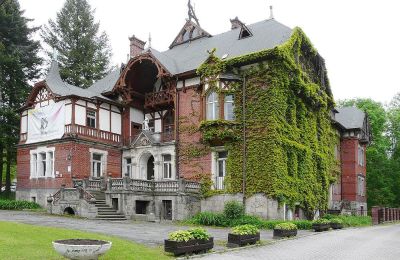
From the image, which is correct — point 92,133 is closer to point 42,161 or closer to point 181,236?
point 42,161

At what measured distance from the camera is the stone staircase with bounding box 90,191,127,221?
2578 centimetres

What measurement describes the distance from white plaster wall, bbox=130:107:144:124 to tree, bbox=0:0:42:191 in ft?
38.1

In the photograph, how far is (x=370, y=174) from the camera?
57469mm

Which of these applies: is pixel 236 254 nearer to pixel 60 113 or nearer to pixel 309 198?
pixel 309 198

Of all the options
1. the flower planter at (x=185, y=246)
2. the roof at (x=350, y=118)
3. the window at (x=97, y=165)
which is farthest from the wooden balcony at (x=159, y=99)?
the roof at (x=350, y=118)

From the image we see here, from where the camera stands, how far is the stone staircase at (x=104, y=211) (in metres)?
25.8

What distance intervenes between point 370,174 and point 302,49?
3036cm

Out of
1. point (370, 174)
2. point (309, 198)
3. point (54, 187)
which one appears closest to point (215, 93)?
point (309, 198)

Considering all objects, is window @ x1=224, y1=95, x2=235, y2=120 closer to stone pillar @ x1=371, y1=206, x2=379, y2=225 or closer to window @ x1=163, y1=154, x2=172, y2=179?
window @ x1=163, y1=154, x2=172, y2=179

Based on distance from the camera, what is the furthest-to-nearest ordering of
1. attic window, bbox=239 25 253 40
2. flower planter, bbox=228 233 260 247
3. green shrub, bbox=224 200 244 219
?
attic window, bbox=239 25 253 40 → green shrub, bbox=224 200 244 219 → flower planter, bbox=228 233 260 247

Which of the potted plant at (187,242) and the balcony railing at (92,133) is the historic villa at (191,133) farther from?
the potted plant at (187,242)

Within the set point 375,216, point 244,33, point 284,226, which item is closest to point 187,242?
point 284,226

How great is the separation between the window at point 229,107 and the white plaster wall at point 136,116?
9154 millimetres

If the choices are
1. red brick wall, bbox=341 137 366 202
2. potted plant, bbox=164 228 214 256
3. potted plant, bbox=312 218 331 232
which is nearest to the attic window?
potted plant, bbox=312 218 331 232
